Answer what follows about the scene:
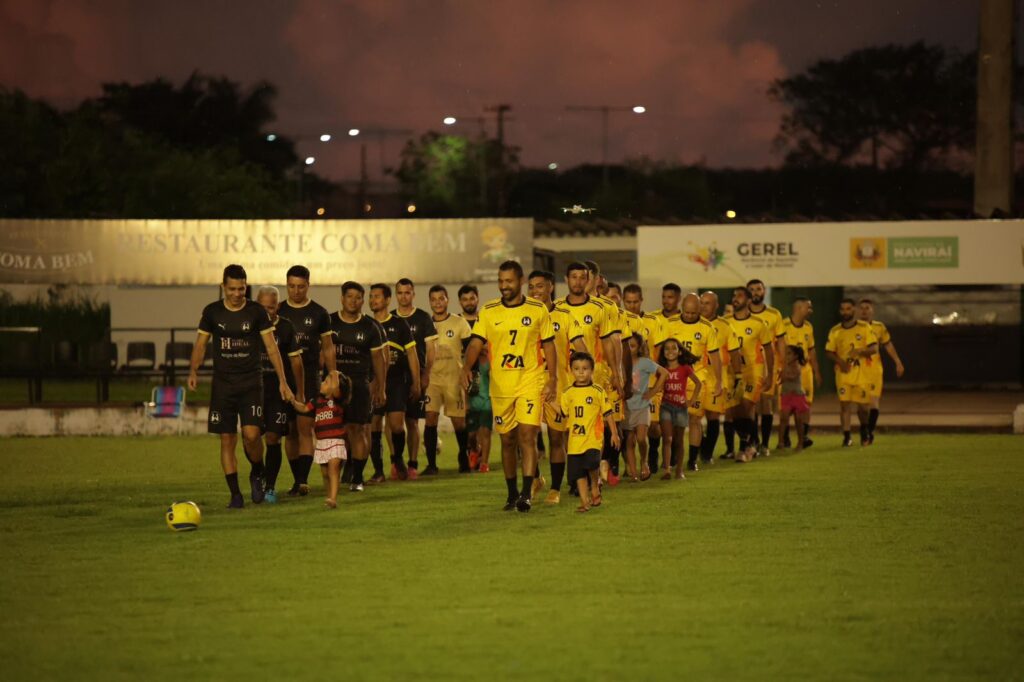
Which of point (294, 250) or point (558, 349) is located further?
point (294, 250)

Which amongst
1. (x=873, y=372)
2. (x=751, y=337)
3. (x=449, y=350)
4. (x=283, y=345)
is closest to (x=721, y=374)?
→ (x=751, y=337)

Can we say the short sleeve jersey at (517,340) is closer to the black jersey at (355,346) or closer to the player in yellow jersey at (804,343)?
the black jersey at (355,346)

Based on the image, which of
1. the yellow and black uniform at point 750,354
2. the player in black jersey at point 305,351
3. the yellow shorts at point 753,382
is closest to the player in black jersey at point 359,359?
the player in black jersey at point 305,351

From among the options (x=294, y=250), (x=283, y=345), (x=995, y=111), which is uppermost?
(x=995, y=111)

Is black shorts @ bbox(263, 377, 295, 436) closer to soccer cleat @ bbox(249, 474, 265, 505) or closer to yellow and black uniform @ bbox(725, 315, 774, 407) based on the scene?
soccer cleat @ bbox(249, 474, 265, 505)

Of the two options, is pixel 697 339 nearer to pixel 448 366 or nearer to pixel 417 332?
pixel 448 366

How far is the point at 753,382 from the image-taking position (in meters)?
19.0

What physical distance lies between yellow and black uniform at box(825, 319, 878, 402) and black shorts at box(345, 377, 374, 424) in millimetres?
8391

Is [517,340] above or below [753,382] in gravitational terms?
above

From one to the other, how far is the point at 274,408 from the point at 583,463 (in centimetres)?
318

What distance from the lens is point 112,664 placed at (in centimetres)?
728

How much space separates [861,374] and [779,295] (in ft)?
41.6

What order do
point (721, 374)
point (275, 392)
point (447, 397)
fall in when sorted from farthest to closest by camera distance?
1. point (447, 397)
2. point (721, 374)
3. point (275, 392)

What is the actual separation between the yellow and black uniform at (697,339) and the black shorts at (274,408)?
5.04 meters
